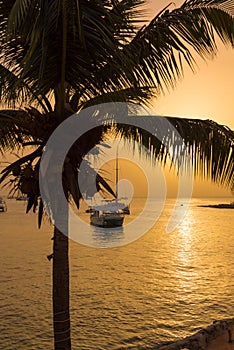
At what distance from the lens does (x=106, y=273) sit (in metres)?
36.5

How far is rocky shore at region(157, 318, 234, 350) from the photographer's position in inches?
476

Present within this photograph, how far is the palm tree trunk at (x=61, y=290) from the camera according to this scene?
269 inches

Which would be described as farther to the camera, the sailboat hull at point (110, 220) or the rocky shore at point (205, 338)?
the sailboat hull at point (110, 220)

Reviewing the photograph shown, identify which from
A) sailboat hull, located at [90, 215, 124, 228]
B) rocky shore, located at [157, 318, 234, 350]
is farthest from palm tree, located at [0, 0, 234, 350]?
sailboat hull, located at [90, 215, 124, 228]

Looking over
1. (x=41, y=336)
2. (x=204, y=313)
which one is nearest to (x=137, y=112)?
(x=41, y=336)

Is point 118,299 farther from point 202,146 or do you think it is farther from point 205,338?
point 202,146

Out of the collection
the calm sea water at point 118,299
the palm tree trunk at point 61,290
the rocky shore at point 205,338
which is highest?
the palm tree trunk at point 61,290

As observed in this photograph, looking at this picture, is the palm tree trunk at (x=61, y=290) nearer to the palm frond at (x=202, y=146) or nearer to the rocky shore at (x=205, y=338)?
the palm frond at (x=202, y=146)

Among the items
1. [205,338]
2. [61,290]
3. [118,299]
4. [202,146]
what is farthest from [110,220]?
[202,146]

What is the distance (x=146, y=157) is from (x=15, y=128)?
2762mm

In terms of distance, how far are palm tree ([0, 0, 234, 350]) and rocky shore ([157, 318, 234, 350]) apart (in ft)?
21.1

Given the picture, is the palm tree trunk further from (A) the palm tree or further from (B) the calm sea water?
(B) the calm sea water

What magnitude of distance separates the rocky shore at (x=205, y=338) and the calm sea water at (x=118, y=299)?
4.77 metres

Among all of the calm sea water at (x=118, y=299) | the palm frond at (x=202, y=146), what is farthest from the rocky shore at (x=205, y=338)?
the palm frond at (x=202, y=146)
